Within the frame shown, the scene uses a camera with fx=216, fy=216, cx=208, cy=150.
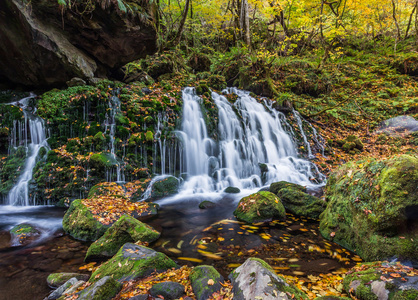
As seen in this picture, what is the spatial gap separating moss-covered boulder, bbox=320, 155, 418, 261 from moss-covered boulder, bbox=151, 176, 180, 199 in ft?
16.6

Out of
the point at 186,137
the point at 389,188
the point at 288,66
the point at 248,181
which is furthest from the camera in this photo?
the point at 288,66

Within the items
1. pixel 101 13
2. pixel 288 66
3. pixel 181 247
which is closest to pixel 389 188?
pixel 181 247

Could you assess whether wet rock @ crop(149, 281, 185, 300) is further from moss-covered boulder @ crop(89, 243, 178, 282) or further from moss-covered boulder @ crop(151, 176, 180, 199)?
moss-covered boulder @ crop(151, 176, 180, 199)

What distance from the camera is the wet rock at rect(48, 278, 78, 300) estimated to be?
273 centimetres

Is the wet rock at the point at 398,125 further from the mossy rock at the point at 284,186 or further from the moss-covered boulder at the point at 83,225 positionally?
the moss-covered boulder at the point at 83,225

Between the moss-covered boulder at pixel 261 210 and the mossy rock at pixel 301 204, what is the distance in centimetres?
53

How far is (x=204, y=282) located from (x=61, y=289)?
6.21 feet

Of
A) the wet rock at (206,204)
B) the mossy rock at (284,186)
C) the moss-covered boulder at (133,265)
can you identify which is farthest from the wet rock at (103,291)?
the mossy rock at (284,186)

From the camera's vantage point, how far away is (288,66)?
17016 mm

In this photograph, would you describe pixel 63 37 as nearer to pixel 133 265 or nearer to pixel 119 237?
pixel 119 237

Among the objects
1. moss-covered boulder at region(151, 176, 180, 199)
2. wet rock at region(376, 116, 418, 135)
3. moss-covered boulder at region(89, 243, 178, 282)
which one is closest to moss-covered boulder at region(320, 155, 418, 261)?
moss-covered boulder at region(89, 243, 178, 282)

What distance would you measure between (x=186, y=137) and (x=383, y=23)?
22832 mm

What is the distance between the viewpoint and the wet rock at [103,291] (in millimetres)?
2221

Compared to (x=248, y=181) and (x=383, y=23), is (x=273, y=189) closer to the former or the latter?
(x=248, y=181)
